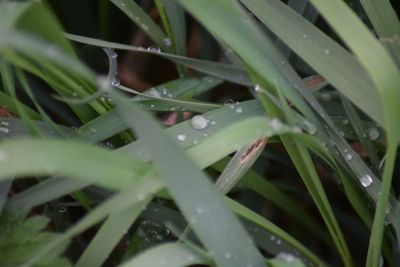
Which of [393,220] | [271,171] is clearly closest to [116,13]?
[271,171]

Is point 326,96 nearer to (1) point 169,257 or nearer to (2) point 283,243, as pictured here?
(2) point 283,243

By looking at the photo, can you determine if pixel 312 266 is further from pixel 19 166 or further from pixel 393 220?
pixel 19 166

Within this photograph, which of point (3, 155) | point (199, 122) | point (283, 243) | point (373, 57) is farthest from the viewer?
point (283, 243)

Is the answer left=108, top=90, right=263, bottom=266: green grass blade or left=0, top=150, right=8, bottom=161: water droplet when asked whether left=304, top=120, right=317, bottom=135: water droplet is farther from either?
left=0, top=150, right=8, bottom=161: water droplet

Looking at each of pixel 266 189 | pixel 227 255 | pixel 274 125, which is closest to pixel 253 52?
pixel 274 125

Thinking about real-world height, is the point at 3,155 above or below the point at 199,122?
above

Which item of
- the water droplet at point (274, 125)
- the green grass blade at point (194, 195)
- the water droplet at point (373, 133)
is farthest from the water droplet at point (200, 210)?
the water droplet at point (373, 133)

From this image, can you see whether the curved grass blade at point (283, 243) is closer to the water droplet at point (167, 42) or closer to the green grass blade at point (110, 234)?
the green grass blade at point (110, 234)
